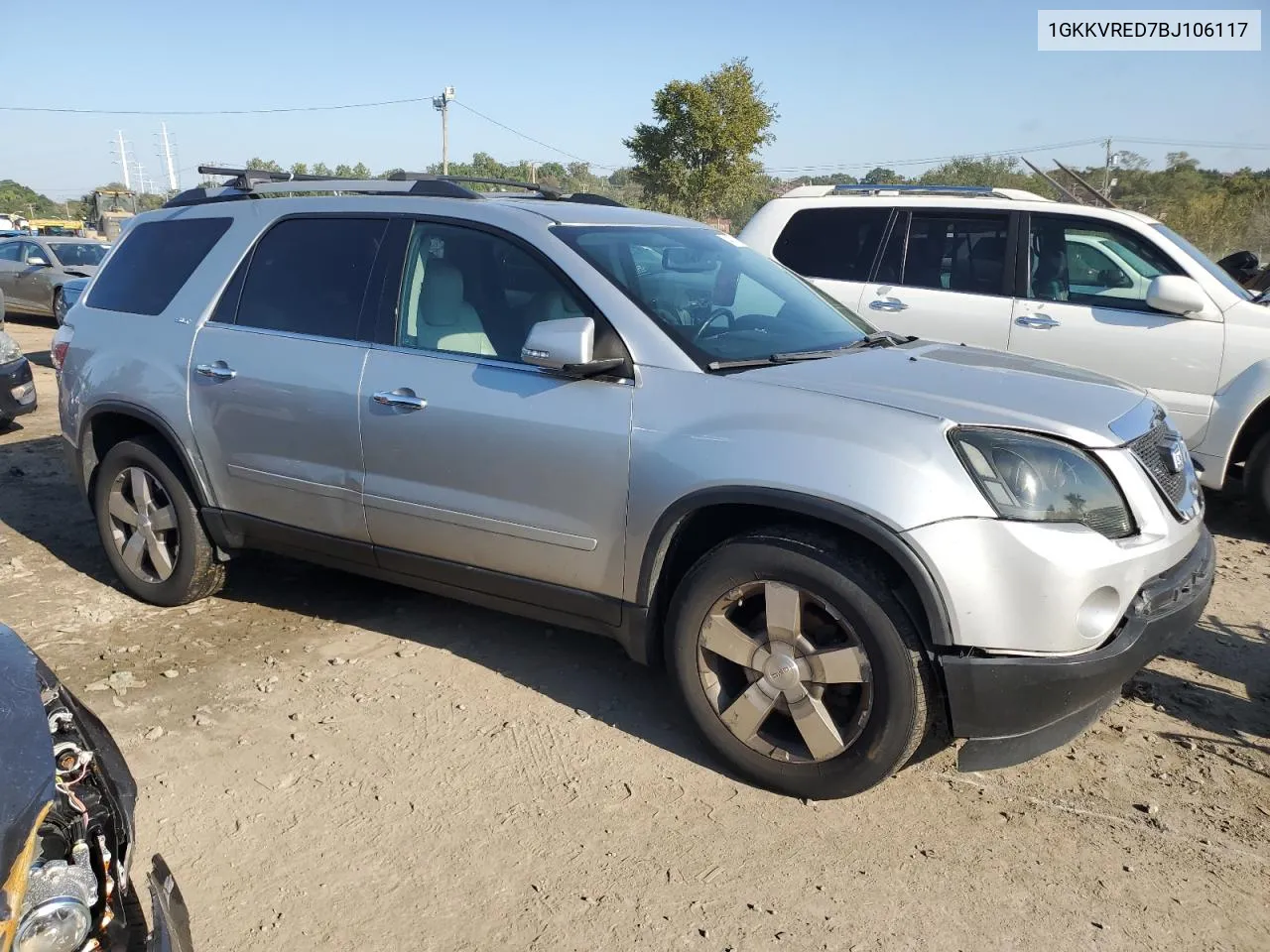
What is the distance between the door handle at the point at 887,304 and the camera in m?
6.63

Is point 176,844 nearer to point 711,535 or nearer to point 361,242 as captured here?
point 711,535

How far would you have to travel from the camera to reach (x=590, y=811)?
3154 millimetres

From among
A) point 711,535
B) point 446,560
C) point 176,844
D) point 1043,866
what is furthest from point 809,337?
point 176,844

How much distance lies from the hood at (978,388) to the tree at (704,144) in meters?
29.3

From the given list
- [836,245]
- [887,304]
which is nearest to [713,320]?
[887,304]

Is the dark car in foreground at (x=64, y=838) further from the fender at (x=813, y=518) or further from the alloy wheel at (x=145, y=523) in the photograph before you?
the alloy wheel at (x=145, y=523)

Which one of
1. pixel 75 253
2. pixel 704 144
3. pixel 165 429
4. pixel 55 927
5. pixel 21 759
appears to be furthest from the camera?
pixel 704 144

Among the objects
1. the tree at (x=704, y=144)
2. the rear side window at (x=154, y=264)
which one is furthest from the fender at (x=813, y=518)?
the tree at (x=704, y=144)

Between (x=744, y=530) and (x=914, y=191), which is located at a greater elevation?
(x=914, y=191)

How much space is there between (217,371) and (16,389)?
4.80m

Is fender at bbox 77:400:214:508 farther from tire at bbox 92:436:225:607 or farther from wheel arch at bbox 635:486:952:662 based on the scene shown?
wheel arch at bbox 635:486:952:662

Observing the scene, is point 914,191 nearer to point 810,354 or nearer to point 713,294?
point 713,294

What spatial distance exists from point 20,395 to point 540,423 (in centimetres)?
640

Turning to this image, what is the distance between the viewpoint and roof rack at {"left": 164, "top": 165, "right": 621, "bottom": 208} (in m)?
4.22
